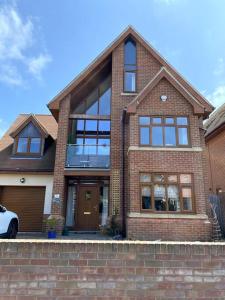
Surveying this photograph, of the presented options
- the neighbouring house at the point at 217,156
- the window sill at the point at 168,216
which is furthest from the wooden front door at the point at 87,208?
the neighbouring house at the point at 217,156

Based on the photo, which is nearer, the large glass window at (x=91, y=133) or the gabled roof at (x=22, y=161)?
the gabled roof at (x=22, y=161)

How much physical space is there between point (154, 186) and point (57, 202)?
496 cm

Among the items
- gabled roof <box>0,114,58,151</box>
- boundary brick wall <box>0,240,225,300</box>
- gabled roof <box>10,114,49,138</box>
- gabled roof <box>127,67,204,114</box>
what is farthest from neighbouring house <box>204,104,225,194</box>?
boundary brick wall <box>0,240,225,300</box>

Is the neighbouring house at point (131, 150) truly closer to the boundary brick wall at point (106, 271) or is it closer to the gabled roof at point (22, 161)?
the gabled roof at point (22, 161)

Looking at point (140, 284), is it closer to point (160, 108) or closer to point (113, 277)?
point (113, 277)

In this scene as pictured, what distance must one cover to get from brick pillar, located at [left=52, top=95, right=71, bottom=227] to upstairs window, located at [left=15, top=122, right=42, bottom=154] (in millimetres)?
Result: 2004

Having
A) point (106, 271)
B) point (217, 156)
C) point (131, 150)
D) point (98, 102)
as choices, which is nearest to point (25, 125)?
point (98, 102)

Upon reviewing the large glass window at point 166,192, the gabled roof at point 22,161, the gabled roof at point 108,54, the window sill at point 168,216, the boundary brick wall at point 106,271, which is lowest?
the boundary brick wall at point 106,271

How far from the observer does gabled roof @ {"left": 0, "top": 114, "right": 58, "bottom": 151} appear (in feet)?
49.4

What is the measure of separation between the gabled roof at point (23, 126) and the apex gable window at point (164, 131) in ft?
21.1

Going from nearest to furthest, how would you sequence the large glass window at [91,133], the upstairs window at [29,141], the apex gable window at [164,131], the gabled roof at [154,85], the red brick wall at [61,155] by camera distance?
the apex gable window at [164,131] → the gabled roof at [154,85] → the red brick wall at [61,155] → the large glass window at [91,133] → the upstairs window at [29,141]

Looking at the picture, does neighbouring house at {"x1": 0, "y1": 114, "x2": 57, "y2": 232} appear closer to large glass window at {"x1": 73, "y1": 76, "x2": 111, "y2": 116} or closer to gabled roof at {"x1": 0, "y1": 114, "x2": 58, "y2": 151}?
gabled roof at {"x1": 0, "y1": 114, "x2": 58, "y2": 151}

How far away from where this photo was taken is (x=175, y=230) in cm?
1083

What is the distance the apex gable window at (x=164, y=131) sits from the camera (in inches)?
471
